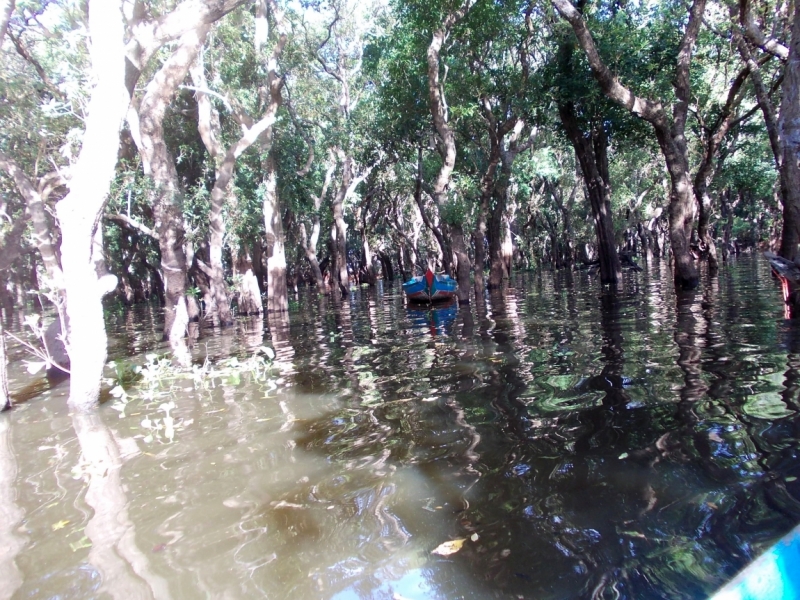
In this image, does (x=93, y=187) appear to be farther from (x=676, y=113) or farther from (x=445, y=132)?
(x=676, y=113)

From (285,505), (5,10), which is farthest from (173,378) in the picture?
(285,505)

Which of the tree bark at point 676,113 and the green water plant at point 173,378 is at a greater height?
the tree bark at point 676,113

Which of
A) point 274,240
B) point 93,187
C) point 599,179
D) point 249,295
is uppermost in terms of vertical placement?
point 599,179

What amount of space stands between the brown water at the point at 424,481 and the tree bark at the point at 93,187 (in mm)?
924

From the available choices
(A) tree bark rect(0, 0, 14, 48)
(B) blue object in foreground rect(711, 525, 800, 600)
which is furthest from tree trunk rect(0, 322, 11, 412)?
(B) blue object in foreground rect(711, 525, 800, 600)

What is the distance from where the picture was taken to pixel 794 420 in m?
3.49

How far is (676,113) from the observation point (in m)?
11.8

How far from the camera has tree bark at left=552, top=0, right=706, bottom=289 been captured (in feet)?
34.7

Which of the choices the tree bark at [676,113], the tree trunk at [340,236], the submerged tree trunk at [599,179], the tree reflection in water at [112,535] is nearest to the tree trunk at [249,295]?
the tree trunk at [340,236]

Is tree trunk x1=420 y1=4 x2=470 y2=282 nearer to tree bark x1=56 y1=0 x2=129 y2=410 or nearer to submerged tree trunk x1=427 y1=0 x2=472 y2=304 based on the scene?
submerged tree trunk x1=427 y1=0 x2=472 y2=304

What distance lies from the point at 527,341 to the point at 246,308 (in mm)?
11770

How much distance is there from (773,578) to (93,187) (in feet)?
19.0

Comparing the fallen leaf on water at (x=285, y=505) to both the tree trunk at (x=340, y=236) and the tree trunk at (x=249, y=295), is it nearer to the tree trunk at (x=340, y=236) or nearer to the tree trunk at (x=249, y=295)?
the tree trunk at (x=249, y=295)

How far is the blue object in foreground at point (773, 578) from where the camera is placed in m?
1.33
